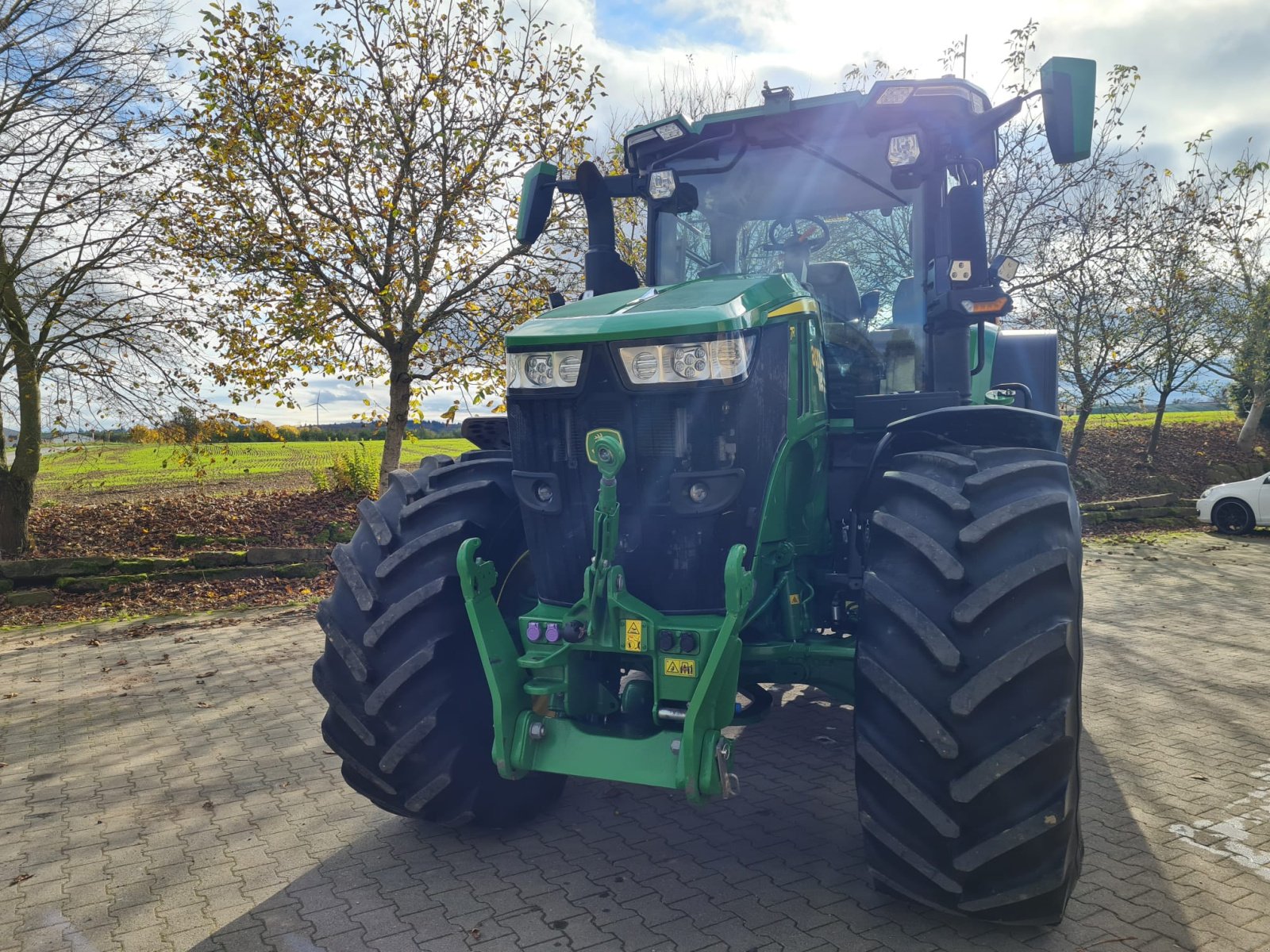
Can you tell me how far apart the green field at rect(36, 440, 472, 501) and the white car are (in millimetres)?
12676

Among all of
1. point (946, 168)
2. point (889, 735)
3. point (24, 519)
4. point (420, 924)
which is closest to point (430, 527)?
point (420, 924)

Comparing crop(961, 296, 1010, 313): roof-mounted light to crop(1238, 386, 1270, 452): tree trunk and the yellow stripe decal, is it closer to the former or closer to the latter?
the yellow stripe decal

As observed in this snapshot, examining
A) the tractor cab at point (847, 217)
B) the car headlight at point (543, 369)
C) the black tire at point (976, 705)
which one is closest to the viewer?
the black tire at point (976, 705)

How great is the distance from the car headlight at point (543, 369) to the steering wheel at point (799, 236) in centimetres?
166

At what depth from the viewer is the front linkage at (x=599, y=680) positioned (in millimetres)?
3266

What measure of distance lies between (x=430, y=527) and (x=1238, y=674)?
6233 millimetres

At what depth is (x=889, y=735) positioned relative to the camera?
312cm

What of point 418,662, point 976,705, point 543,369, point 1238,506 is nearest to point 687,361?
point 543,369

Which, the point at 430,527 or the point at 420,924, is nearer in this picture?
the point at 420,924

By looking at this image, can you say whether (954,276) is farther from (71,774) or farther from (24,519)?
(24,519)

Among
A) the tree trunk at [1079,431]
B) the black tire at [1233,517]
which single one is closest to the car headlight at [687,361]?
the black tire at [1233,517]

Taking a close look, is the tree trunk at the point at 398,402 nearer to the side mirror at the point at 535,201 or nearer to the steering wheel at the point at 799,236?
the side mirror at the point at 535,201

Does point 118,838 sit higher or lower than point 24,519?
lower

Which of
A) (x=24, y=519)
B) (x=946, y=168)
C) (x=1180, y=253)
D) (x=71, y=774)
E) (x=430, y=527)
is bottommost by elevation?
(x=71, y=774)
